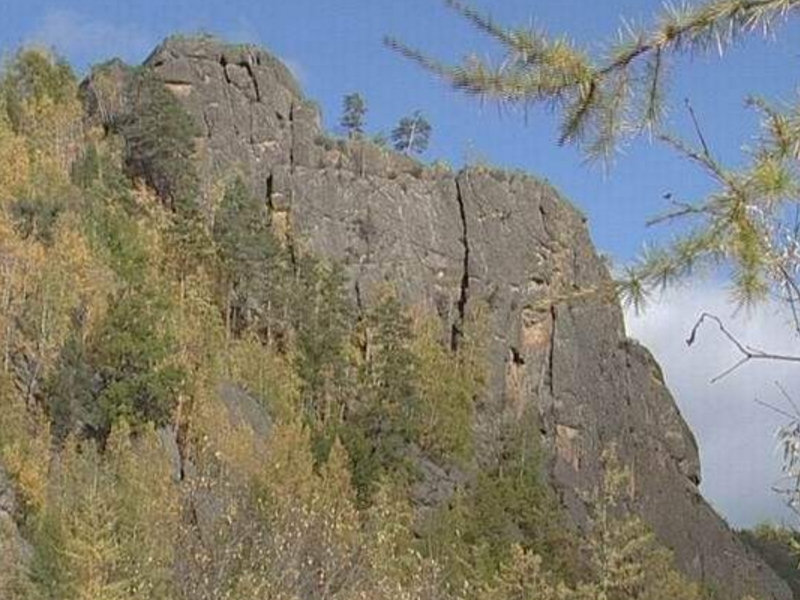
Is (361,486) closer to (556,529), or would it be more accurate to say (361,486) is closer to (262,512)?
(556,529)

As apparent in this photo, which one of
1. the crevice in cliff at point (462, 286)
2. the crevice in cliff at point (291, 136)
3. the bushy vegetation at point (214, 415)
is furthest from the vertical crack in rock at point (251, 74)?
the crevice in cliff at point (462, 286)

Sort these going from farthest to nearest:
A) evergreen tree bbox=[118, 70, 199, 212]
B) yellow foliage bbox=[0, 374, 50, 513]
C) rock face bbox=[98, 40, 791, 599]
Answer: rock face bbox=[98, 40, 791, 599], evergreen tree bbox=[118, 70, 199, 212], yellow foliage bbox=[0, 374, 50, 513]

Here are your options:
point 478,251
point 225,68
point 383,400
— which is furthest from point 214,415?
point 225,68

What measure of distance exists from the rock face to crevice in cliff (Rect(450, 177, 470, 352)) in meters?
0.08

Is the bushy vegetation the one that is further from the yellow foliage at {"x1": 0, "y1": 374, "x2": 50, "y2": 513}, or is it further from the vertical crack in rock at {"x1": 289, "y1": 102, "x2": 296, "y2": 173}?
the vertical crack in rock at {"x1": 289, "y1": 102, "x2": 296, "y2": 173}

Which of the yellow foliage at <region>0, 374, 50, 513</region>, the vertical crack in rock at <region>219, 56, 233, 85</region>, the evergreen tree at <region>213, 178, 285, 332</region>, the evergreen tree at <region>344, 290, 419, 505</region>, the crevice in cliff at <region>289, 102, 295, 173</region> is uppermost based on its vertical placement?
the vertical crack in rock at <region>219, 56, 233, 85</region>

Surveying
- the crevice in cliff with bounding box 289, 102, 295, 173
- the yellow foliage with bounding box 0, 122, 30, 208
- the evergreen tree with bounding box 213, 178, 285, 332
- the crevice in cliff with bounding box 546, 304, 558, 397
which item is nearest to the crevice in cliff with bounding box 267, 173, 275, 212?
the crevice in cliff with bounding box 289, 102, 295, 173

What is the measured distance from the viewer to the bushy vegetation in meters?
30.7

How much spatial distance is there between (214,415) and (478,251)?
2276 cm

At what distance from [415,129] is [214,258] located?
14857mm

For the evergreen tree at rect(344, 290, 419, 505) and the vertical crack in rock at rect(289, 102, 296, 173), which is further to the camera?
the vertical crack in rock at rect(289, 102, 296, 173)

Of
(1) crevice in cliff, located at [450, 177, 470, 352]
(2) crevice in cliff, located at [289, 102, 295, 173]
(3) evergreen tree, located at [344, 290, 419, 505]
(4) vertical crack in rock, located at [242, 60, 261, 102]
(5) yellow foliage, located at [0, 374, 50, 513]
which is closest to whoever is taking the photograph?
(5) yellow foliage, located at [0, 374, 50, 513]

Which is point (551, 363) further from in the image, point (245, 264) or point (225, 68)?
point (225, 68)

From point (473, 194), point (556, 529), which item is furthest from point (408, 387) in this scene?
point (473, 194)
